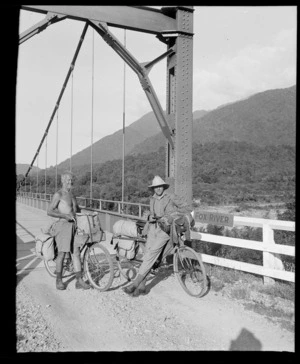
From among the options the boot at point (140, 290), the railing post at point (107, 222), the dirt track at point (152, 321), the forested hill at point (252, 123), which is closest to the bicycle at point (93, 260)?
the dirt track at point (152, 321)

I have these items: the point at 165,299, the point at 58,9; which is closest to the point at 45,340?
the point at 165,299

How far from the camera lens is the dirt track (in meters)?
3.53

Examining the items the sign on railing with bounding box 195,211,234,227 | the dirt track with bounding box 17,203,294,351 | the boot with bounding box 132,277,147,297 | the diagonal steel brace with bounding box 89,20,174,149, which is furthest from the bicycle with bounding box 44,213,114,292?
the diagonal steel brace with bounding box 89,20,174,149

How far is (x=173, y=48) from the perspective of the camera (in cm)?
652

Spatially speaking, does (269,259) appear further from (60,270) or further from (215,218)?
(60,270)

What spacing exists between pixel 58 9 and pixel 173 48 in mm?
1932

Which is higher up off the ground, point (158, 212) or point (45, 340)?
point (158, 212)

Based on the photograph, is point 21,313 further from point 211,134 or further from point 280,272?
point 211,134

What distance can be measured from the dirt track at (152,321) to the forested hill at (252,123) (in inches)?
3694

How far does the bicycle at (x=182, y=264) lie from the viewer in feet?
16.0
